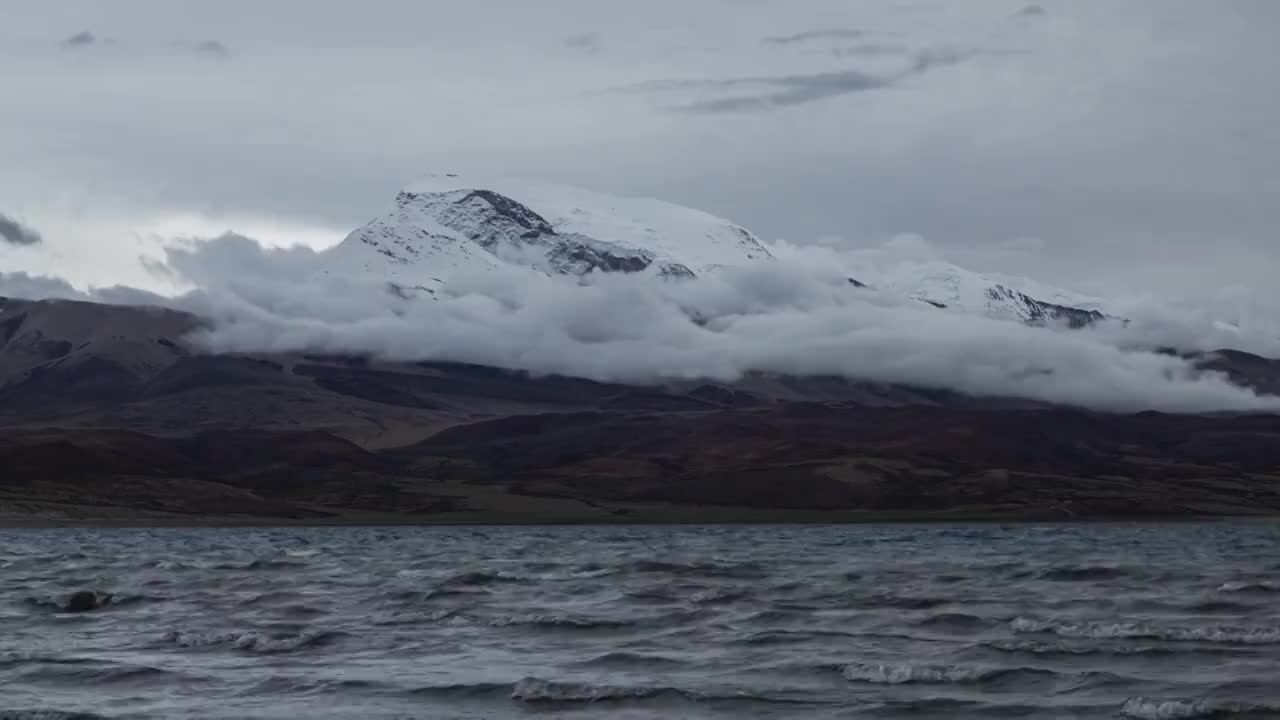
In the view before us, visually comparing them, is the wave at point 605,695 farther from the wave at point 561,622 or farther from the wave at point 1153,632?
the wave at point 1153,632

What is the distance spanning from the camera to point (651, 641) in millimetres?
52781

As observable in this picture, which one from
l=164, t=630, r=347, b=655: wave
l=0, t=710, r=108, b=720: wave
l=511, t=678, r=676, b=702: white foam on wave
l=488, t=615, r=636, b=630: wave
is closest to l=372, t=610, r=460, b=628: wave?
l=488, t=615, r=636, b=630: wave

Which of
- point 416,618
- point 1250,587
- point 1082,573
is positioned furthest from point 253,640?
point 1082,573

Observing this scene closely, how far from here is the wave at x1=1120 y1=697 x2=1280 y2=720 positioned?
37125 mm

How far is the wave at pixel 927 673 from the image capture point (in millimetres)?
42969

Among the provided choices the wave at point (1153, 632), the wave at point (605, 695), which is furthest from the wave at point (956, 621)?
the wave at point (605, 695)

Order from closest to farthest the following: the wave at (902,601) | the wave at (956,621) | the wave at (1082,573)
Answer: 1. the wave at (956,621)
2. the wave at (902,601)
3. the wave at (1082,573)

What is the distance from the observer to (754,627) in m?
56.6

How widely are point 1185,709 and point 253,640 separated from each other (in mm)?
28219

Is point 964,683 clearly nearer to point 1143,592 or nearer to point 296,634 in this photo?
point 296,634

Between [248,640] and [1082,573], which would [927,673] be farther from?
[1082,573]

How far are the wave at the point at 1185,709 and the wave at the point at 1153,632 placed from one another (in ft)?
41.5

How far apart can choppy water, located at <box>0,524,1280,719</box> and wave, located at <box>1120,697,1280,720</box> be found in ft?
0.29

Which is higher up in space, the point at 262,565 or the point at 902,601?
the point at 902,601
